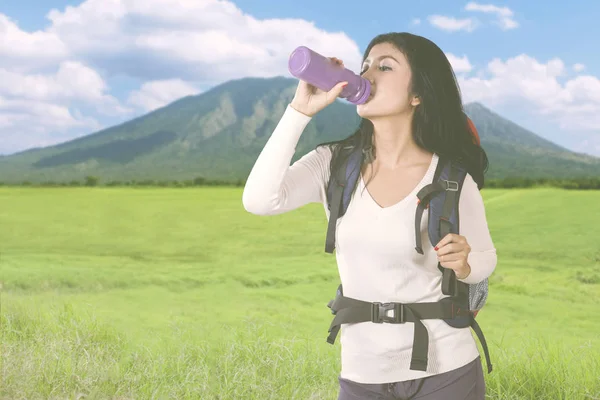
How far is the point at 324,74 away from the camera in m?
1.72

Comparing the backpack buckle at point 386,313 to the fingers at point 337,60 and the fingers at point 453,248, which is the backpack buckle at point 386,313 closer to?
the fingers at point 453,248

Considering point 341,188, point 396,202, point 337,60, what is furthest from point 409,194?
point 337,60

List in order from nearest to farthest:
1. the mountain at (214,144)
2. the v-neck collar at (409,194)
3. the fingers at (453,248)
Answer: the fingers at (453,248), the v-neck collar at (409,194), the mountain at (214,144)

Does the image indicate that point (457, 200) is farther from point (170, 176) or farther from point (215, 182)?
point (170, 176)

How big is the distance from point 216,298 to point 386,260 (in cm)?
779

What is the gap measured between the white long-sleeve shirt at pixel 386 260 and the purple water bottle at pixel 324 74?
10cm

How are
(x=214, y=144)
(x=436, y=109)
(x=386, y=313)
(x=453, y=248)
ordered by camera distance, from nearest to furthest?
1. (x=453, y=248)
2. (x=386, y=313)
3. (x=436, y=109)
4. (x=214, y=144)

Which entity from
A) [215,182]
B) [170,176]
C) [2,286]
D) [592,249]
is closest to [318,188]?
[2,286]

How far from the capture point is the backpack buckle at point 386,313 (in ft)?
5.66

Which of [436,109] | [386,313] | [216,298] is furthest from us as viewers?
[216,298]

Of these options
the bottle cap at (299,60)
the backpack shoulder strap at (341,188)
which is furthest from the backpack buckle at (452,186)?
the bottle cap at (299,60)

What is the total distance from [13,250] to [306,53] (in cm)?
1457

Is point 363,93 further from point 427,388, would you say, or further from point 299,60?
point 427,388

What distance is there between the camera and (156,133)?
8488 centimetres
